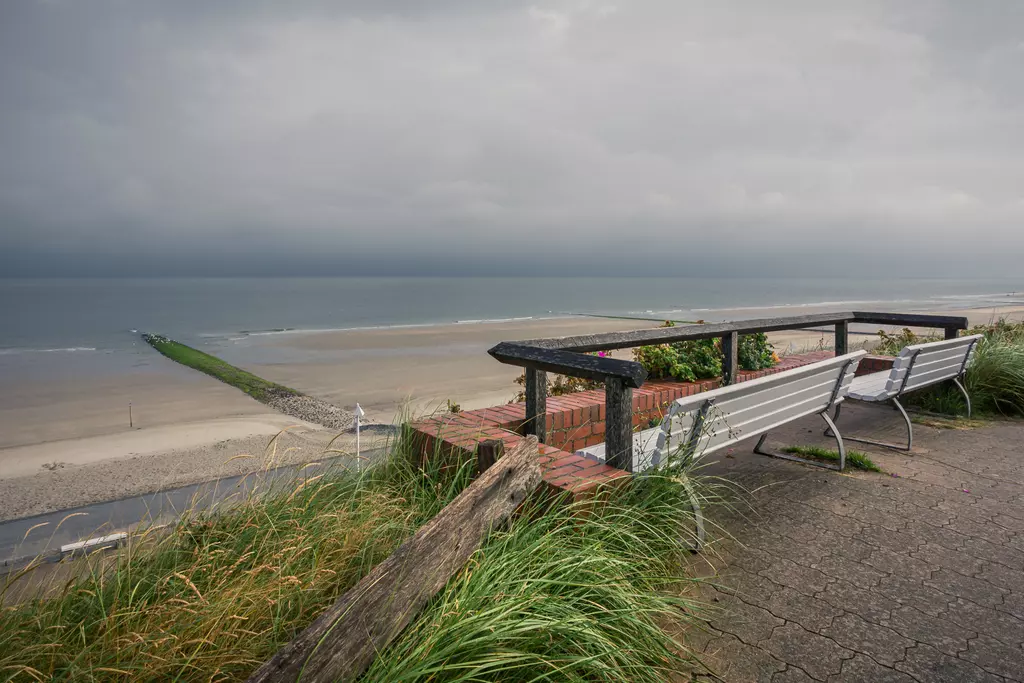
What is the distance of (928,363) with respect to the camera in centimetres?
536

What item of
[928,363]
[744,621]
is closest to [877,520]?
[744,621]

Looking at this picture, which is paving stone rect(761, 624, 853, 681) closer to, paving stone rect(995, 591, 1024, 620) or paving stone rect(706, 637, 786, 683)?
paving stone rect(706, 637, 786, 683)

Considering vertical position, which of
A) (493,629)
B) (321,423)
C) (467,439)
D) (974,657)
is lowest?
(321,423)

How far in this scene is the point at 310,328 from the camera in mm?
41969

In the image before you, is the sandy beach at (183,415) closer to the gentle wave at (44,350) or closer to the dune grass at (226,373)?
the dune grass at (226,373)

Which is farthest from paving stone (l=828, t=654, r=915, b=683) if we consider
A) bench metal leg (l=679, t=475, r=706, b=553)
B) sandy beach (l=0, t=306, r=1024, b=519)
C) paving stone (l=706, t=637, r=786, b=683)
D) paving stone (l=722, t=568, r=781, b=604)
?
sandy beach (l=0, t=306, r=1024, b=519)

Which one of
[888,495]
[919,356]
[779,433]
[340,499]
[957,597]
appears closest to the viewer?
[957,597]

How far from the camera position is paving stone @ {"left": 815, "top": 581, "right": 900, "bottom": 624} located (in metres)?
2.63

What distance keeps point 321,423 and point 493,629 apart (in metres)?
11.6

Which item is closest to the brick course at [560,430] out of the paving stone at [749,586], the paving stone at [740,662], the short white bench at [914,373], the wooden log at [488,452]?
the wooden log at [488,452]

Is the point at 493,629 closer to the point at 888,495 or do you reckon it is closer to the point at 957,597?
the point at 957,597

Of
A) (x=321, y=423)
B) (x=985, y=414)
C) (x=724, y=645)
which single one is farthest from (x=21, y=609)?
(x=321, y=423)

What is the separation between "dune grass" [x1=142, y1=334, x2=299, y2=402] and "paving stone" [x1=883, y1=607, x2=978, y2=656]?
→ 15.5 m

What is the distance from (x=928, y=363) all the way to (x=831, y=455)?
4.85ft
